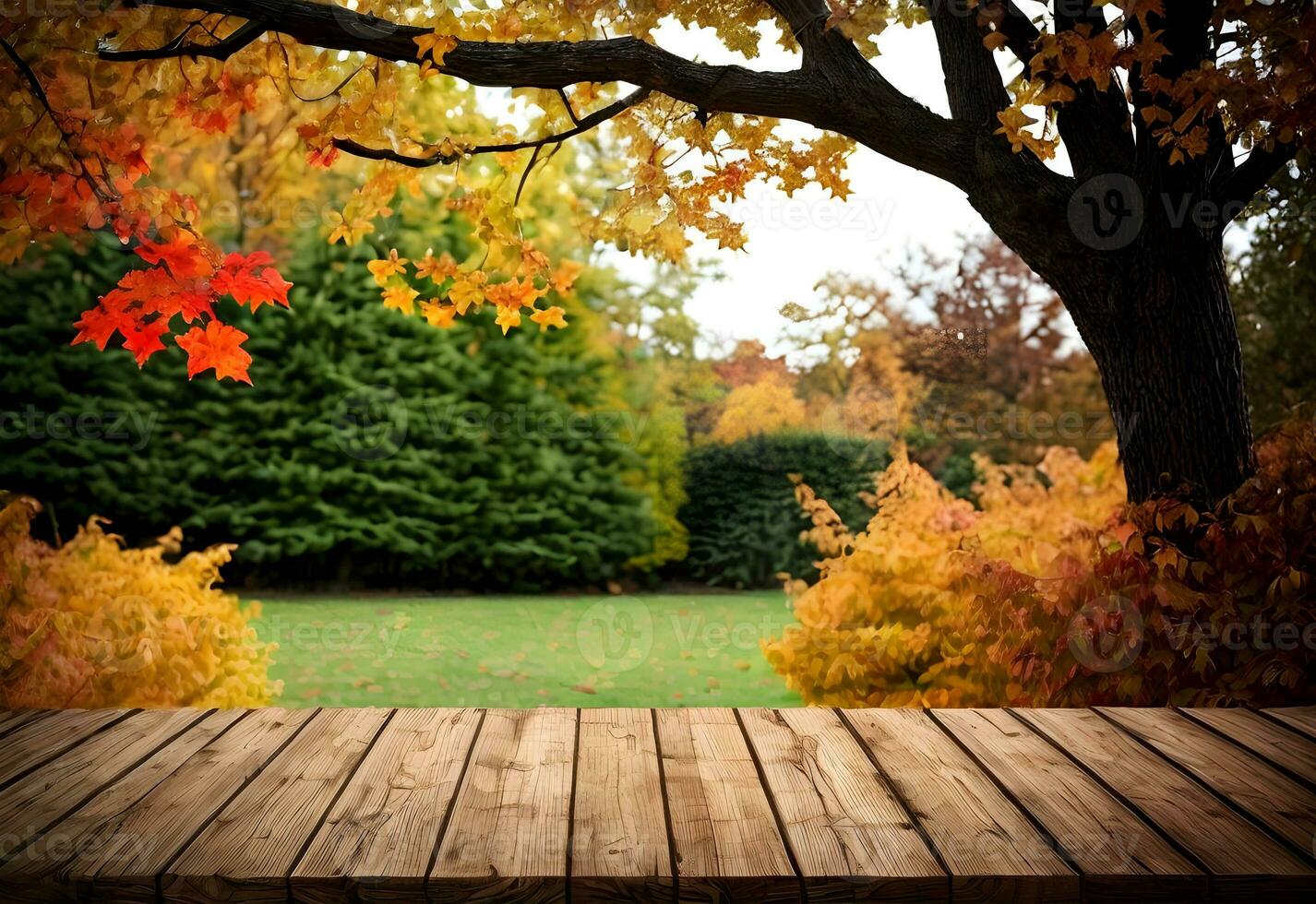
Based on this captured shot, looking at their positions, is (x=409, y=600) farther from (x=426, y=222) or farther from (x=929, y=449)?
(x=929, y=449)

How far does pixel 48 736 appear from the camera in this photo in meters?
2.75

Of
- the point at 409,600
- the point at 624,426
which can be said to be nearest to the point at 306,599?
the point at 409,600

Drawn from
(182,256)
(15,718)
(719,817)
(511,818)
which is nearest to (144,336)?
(182,256)

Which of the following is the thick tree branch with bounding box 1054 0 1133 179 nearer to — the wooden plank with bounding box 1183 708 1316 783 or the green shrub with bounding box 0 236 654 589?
the wooden plank with bounding box 1183 708 1316 783

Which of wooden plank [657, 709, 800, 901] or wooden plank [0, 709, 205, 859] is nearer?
wooden plank [657, 709, 800, 901]

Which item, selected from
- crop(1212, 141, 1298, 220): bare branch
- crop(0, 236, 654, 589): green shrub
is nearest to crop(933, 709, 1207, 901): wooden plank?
crop(1212, 141, 1298, 220): bare branch

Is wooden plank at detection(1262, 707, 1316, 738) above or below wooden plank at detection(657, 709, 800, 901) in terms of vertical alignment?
above

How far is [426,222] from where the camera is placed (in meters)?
9.70

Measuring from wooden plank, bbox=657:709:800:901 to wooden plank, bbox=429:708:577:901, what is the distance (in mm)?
230

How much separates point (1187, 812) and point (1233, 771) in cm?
34

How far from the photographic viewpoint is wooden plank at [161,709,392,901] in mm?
1971

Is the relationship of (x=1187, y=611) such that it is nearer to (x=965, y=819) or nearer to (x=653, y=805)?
(x=965, y=819)

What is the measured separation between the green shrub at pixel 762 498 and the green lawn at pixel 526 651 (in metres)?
0.77

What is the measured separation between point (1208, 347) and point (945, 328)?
321 inches
